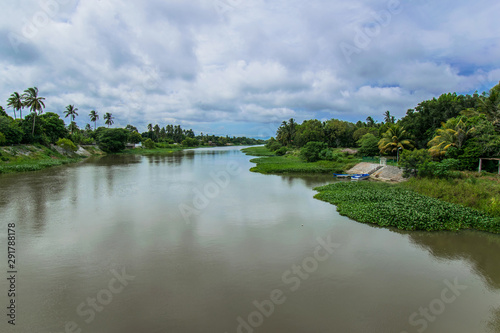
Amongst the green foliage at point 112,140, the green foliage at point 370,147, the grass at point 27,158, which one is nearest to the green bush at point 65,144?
the grass at point 27,158

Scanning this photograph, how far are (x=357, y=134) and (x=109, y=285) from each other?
57.9 meters

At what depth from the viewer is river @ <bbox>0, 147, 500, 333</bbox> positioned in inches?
257

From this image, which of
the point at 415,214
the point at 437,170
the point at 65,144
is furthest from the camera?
the point at 65,144

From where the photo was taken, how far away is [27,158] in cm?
3947

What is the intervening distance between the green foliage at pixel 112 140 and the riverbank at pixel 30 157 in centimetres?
1544

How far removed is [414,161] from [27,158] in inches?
1998

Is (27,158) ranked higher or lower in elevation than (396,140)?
lower

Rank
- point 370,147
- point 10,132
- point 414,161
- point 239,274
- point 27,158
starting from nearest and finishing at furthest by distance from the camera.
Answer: point 239,274 → point 414,161 → point 10,132 → point 27,158 → point 370,147

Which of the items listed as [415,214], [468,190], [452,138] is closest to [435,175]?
[468,190]

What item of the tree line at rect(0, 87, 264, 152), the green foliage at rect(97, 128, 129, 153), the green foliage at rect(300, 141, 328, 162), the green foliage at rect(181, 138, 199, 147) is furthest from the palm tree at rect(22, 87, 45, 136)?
the green foliage at rect(181, 138, 199, 147)

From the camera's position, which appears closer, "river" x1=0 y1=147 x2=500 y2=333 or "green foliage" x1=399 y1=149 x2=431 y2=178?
"river" x1=0 y1=147 x2=500 y2=333

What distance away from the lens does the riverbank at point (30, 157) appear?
1280 inches

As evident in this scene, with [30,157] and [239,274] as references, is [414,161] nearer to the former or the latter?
[239,274]

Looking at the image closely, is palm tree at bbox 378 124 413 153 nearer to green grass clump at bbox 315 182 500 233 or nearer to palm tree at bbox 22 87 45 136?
green grass clump at bbox 315 182 500 233
